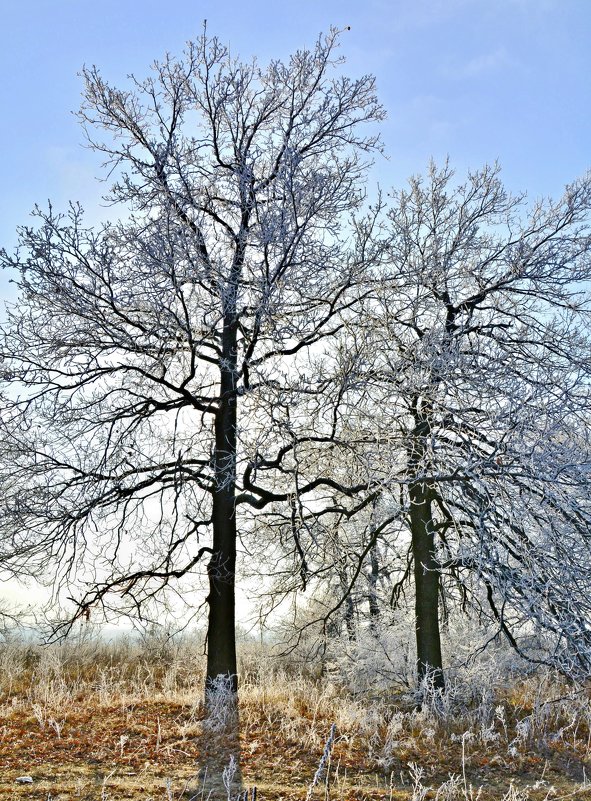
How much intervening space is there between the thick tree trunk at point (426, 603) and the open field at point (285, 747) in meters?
0.56

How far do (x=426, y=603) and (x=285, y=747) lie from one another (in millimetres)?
3276

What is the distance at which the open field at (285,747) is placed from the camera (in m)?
5.83

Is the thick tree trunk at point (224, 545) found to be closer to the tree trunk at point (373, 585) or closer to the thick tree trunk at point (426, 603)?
the thick tree trunk at point (426, 603)

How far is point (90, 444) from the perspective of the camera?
8992mm

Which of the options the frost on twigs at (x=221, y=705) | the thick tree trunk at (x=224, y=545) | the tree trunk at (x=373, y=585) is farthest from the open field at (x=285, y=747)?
the tree trunk at (x=373, y=585)

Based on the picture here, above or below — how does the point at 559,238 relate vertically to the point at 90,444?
above

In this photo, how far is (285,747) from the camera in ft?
22.8

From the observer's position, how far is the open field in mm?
5832

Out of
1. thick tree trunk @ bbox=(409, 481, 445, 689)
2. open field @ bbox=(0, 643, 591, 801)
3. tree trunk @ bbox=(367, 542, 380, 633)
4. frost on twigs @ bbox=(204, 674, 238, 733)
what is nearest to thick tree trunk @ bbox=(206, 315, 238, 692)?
frost on twigs @ bbox=(204, 674, 238, 733)

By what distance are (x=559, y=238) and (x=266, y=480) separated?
554cm

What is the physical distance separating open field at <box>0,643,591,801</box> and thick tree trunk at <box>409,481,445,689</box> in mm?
561

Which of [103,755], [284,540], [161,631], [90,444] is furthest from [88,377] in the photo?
[161,631]

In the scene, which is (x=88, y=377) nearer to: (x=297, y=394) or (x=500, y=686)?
(x=297, y=394)

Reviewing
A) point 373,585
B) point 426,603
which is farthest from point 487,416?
point 373,585
